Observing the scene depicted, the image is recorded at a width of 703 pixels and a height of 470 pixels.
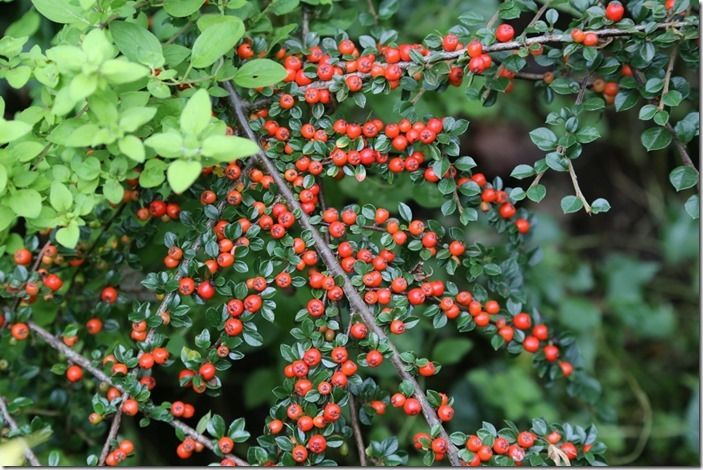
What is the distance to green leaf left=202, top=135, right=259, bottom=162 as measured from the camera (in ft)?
3.94

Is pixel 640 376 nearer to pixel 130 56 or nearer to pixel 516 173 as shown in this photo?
pixel 516 173

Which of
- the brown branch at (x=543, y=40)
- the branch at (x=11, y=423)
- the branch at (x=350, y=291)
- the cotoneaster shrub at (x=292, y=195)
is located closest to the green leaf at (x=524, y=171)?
the cotoneaster shrub at (x=292, y=195)

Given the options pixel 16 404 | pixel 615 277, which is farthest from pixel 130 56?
pixel 615 277

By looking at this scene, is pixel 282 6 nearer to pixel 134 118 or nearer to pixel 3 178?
pixel 134 118

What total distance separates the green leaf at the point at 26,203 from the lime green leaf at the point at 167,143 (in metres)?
0.29

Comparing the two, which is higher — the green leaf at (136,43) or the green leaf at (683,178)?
the green leaf at (136,43)

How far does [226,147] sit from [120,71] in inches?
8.2

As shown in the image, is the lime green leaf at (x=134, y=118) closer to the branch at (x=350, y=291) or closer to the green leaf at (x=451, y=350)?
the branch at (x=350, y=291)

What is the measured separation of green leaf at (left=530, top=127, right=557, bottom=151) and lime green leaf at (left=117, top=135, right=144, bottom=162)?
→ 2.40 feet

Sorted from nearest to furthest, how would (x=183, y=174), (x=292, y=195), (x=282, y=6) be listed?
(x=183, y=174), (x=292, y=195), (x=282, y=6)

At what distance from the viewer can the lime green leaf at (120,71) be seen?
1198 mm

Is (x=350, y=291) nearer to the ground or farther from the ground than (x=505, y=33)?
nearer to the ground

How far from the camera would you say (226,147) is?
120 centimetres

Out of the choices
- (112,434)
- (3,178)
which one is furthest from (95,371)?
(3,178)
